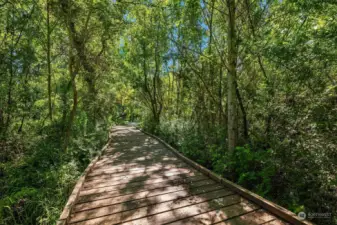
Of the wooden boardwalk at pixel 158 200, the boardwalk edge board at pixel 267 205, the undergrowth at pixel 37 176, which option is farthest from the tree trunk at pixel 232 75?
the undergrowth at pixel 37 176

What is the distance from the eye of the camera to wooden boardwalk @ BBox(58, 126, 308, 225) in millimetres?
2100

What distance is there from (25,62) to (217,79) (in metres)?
6.50

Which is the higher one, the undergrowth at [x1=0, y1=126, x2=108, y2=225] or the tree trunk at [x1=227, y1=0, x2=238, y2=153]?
the tree trunk at [x1=227, y1=0, x2=238, y2=153]

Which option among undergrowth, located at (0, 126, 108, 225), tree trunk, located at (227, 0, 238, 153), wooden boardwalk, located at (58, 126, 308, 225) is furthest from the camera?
tree trunk, located at (227, 0, 238, 153)

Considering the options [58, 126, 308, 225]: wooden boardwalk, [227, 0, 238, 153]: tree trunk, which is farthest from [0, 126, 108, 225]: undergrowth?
[227, 0, 238, 153]: tree trunk

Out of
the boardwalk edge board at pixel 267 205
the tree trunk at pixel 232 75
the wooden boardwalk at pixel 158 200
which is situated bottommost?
the wooden boardwalk at pixel 158 200

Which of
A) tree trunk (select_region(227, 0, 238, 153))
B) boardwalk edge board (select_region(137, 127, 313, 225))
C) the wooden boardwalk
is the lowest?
the wooden boardwalk

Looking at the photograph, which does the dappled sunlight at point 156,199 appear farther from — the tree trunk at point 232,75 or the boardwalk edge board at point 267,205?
the tree trunk at point 232,75

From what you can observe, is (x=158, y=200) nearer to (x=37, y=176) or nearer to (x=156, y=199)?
(x=156, y=199)

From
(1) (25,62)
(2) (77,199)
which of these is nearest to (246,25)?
(2) (77,199)

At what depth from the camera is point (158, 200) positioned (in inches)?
99.3

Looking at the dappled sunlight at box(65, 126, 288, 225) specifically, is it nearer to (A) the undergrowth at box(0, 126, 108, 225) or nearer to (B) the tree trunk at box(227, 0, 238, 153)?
(A) the undergrowth at box(0, 126, 108, 225)

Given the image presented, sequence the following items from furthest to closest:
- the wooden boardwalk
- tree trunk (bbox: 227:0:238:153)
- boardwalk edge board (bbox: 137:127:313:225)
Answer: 1. tree trunk (bbox: 227:0:238:153)
2. the wooden boardwalk
3. boardwalk edge board (bbox: 137:127:313:225)

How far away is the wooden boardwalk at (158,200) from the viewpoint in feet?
6.89
